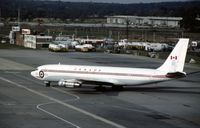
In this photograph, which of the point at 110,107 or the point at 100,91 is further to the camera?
the point at 100,91

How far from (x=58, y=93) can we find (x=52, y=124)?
19671 millimetres

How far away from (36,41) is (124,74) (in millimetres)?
92763

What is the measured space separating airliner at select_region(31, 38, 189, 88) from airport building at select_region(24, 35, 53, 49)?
8934 cm

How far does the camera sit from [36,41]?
155 metres

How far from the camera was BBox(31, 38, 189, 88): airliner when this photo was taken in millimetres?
63875

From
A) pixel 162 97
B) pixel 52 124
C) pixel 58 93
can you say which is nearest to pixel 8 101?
pixel 58 93

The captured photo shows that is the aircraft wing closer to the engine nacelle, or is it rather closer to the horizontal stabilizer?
the engine nacelle

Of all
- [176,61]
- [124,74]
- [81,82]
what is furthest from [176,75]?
[81,82]

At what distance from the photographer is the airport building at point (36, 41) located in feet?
509

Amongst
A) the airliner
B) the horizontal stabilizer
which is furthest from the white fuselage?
the horizontal stabilizer

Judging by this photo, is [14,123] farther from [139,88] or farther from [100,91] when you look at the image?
[139,88]

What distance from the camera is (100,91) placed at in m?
65.5

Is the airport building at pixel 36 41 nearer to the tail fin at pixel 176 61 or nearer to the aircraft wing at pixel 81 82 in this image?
the aircraft wing at pixel 81 82

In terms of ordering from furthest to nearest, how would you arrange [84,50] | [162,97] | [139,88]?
[84,50] → [139,88] → [162,97]
